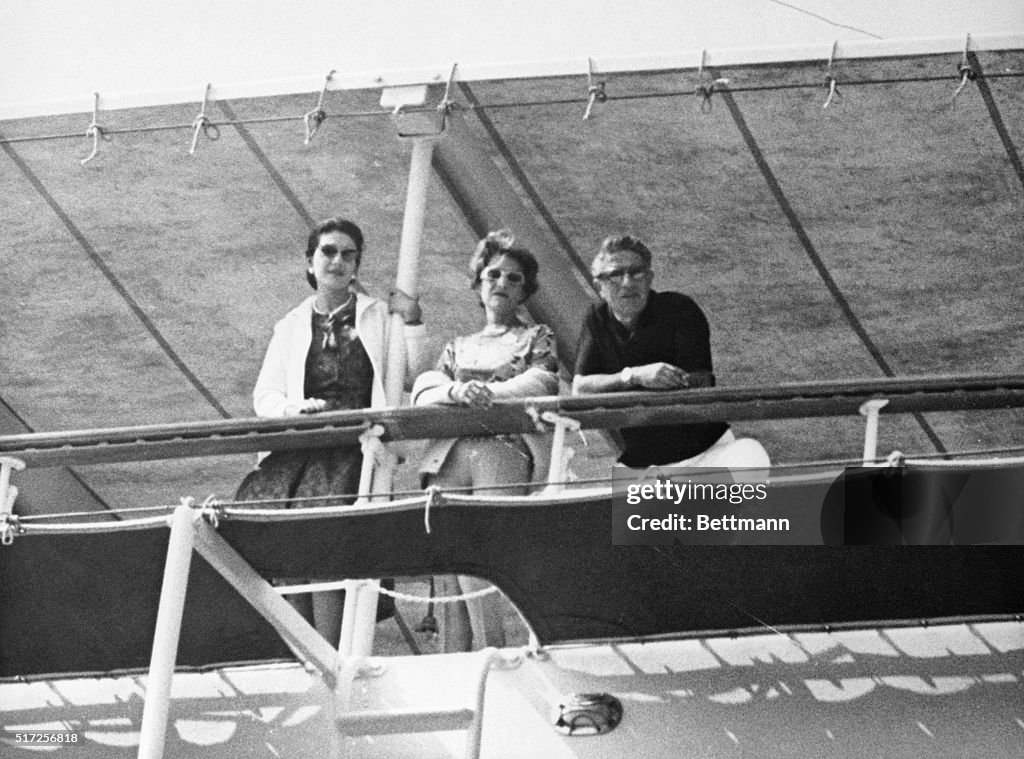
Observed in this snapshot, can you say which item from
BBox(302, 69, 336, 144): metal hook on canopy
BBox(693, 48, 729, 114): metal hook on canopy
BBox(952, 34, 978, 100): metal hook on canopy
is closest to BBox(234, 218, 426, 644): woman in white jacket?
BBox(302, 69, 336, 144): metal hook on canopy

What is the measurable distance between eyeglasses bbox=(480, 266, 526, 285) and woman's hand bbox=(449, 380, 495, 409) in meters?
0.50

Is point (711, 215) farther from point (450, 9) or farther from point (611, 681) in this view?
point (611, 681)

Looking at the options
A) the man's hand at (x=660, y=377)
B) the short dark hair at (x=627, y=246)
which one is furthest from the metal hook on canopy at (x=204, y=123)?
the man's hand at (x=660, y=377)

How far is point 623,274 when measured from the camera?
6125 millimetres

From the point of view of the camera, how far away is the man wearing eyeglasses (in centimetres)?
589

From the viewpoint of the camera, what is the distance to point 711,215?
28.2 feet

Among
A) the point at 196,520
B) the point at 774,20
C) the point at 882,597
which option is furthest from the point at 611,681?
the point at 774,20

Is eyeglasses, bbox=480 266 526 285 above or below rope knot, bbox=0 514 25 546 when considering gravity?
above

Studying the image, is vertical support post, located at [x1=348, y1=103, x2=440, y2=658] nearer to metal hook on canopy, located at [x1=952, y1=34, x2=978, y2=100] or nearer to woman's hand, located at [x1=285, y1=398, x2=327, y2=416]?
woman's hand, located at [x1=285, y1=398, x2=327, y2=416]

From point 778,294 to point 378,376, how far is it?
9.64ft

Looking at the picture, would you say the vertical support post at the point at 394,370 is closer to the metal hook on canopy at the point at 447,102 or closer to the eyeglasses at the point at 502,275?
the metal hook on canopy at the point at 447,102

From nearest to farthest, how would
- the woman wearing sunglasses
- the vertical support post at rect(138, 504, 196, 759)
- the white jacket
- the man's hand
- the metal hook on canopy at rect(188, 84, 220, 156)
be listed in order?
the vertical support post at rect(138, 504, 196, 759)
the man's hand
the woman wearing sunglasses
the white jacket
the metal hook on canopy at rect(188, 84, 220, 156)

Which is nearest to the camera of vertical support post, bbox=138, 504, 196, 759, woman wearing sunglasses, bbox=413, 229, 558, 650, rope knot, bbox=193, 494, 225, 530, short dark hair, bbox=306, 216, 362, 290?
vertical support post, bbox=138, 504, 196, 759

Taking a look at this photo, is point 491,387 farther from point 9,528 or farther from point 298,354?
point 9,528
